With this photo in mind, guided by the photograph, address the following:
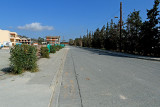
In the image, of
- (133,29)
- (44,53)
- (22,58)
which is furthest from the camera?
(133,29)

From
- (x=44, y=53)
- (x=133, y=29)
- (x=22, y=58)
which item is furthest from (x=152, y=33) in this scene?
(x=22, y=58)

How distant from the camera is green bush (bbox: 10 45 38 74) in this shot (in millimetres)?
7125

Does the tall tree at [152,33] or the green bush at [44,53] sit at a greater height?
the tall tree at [152,33]

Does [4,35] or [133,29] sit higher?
[4,35]

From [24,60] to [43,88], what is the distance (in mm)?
2966

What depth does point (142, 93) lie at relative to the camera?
4.76 meters

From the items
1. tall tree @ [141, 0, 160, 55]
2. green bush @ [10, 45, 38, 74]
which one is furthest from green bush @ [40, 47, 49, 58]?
tall tree @ [141, 0, 160, 55]

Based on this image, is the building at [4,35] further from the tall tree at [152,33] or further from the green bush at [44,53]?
the tall tree at [152,33]

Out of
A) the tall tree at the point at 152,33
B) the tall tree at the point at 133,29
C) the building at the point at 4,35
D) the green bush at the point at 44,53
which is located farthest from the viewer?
the building at the point at 4,35

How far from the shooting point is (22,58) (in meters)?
7.33

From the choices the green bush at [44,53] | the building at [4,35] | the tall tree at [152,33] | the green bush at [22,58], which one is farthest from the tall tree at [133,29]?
the building at [4,35]

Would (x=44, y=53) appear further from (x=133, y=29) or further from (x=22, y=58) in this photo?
(x=133, y=29)

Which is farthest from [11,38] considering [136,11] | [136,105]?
[136,105]

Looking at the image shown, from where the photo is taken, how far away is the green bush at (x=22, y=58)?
23.4 ft
